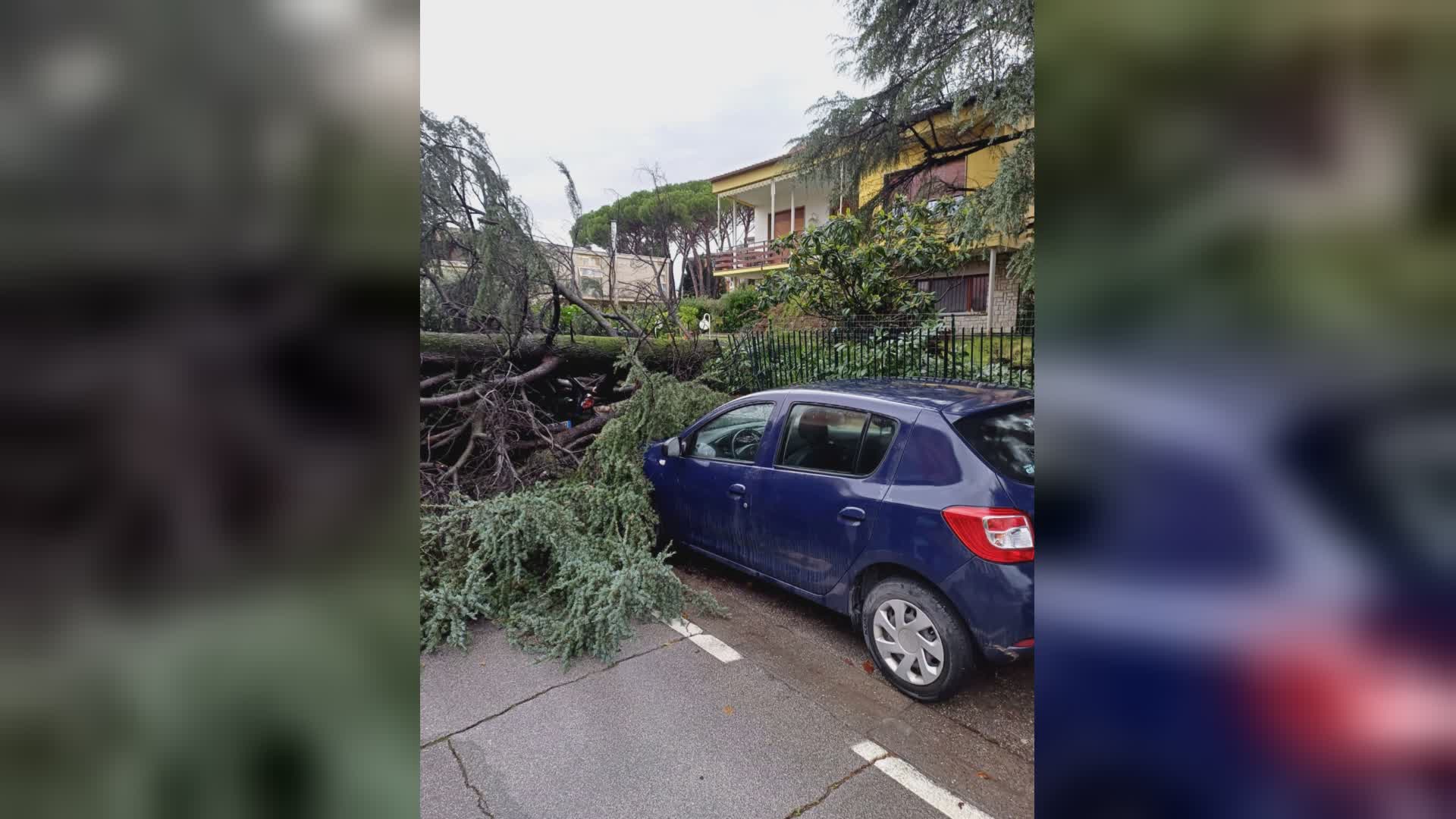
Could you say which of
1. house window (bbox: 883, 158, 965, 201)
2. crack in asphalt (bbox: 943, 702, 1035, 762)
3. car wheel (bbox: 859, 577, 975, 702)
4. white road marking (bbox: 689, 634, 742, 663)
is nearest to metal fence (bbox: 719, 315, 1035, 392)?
house window (bbox: 883, 158, 965, 201)

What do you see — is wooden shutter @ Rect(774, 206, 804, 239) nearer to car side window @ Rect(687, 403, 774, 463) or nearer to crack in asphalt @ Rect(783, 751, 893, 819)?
car side window @ Rect(687, 403, 774, 463)

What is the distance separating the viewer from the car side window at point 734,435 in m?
4.10

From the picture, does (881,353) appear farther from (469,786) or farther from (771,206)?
(771,206)

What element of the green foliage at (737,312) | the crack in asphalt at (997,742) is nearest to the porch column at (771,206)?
the green foliage at (737,312)

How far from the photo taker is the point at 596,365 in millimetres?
7652

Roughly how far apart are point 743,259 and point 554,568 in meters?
19.8

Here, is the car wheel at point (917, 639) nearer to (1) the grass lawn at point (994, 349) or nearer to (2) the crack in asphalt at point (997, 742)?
(2) the crack in asphalt at point (997, 742)

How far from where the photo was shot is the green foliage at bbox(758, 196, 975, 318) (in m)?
8.91

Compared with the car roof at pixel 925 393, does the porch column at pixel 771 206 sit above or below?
above

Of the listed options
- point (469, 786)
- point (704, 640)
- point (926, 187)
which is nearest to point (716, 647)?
point (704, 640)

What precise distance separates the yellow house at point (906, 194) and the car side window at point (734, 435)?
4322 millimetres
